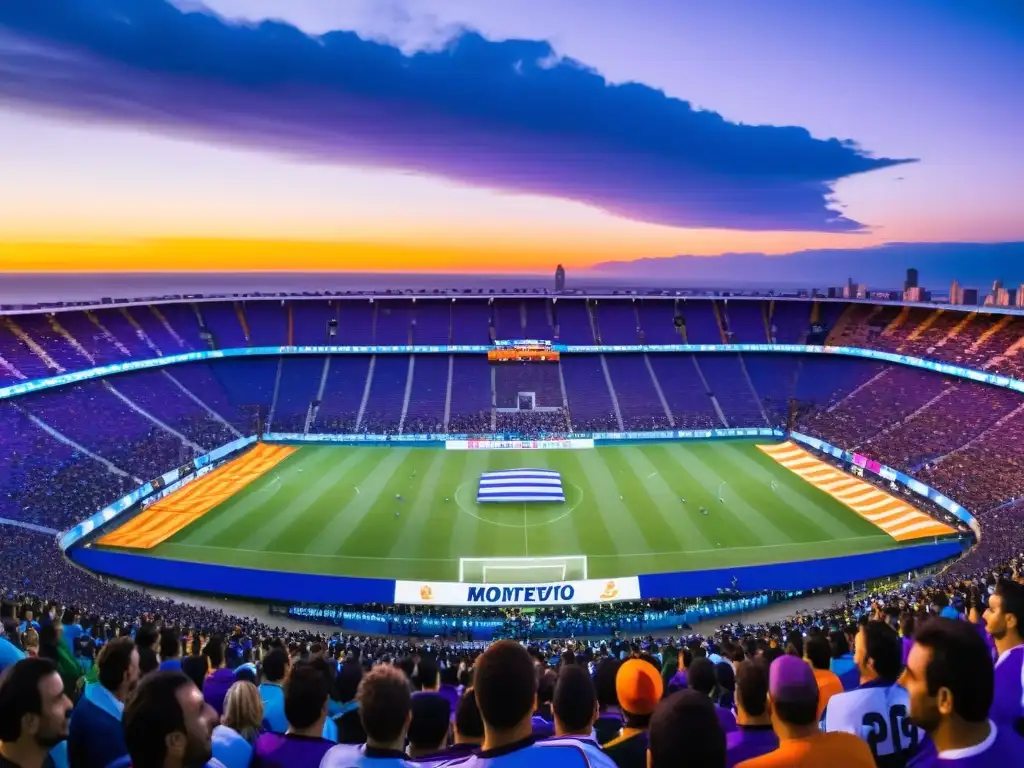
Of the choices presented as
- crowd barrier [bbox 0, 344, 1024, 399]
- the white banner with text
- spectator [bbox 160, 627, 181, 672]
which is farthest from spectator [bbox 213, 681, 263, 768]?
crowd barrier [bbox 0, 344, 1024, 399]

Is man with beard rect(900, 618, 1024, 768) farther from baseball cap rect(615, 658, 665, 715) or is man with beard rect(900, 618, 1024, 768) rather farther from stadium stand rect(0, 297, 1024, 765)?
baseball cap rect(615, 658, 665, 715)

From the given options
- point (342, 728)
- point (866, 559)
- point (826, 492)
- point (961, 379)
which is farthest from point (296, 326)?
point (342, 728)

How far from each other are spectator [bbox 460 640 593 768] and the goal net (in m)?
24.2

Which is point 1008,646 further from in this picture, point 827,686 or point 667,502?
point 667,502

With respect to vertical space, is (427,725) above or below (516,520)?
above

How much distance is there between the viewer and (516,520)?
34375 millimetres

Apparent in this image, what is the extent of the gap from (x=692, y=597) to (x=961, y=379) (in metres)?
34.1

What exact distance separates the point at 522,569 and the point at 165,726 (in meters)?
25.8

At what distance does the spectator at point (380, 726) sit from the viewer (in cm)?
384

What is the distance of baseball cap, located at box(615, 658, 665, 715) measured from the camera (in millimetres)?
5238

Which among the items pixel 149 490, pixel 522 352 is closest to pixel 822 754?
pixel 149 490

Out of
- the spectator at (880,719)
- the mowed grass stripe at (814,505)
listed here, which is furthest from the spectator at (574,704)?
the mowed grass stripe at (814,505)

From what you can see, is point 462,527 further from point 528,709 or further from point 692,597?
point 528,709

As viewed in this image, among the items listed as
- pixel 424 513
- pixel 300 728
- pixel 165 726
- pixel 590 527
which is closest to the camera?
pixel 165 726
